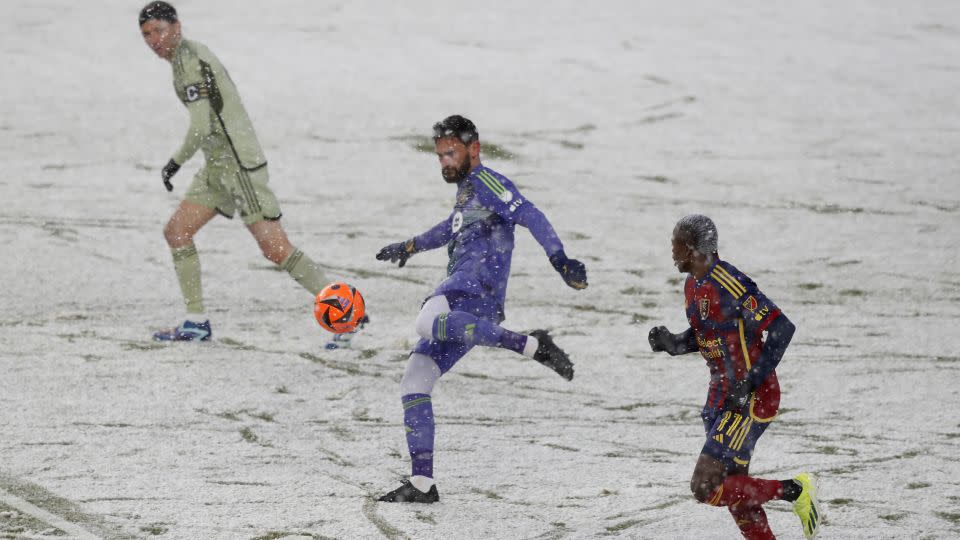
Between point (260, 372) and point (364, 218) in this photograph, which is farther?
point (364, 218)

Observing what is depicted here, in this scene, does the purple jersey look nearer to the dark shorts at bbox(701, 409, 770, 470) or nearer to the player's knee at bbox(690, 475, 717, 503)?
the dark shorts at bbox(701, 409, 770, 470)

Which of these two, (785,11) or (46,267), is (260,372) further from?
(785,11)

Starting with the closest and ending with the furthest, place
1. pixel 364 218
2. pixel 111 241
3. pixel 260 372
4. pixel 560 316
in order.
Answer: pixel 260 372 → pixel 560 316 → pixel 111 241 → pixel 364 218

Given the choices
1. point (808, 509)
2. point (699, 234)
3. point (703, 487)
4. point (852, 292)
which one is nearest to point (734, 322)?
point (699, 234)

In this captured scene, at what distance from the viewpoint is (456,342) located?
230 inches

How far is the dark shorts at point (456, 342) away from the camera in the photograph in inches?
231

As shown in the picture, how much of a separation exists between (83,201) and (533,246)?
375 centimetres

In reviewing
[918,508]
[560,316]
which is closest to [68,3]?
[560,316]

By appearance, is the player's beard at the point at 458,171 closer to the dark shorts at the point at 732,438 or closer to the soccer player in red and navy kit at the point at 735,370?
the soccer player in red and navy kit at the point at 735,370

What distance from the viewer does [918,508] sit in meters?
5.69

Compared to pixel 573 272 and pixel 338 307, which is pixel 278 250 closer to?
pixel 338 307

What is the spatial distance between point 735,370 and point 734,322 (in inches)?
6.8

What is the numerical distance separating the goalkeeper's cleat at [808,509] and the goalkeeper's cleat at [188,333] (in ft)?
14.3

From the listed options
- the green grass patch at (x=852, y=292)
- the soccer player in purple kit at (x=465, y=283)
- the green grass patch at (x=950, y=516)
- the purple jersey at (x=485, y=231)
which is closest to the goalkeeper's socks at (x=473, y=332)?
the soccer player in purple kit at (x=465, y=283)
